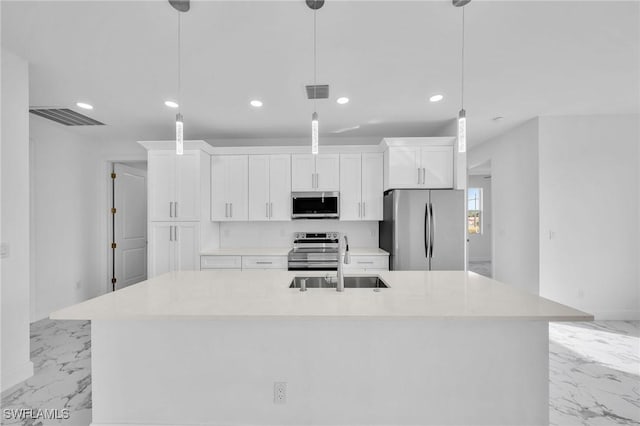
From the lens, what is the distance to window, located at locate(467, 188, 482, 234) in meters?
8.50

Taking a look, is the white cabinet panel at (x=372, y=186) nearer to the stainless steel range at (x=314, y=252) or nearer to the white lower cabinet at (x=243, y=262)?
the stainless steel range at (x=314, y=252)

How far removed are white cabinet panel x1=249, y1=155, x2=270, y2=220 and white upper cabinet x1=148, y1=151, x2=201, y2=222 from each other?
2.40 ft

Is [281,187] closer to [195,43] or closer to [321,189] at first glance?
[321,189]

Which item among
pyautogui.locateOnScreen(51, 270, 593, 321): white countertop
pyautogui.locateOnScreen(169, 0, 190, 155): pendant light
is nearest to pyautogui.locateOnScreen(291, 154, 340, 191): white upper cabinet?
pyautogui.locateOnScreen(169, 0, 190, 155): pendant light

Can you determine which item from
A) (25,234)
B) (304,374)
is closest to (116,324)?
(304,374)

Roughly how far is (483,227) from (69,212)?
960cm

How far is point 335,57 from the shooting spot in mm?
2260

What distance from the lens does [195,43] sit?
207 cm

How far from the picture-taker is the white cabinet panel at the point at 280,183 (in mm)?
4090

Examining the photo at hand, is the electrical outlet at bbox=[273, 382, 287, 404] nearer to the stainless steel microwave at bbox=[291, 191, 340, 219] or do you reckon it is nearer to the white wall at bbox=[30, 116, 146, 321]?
the stainless steel microwave at bbox=[291, 191, 340, 219]

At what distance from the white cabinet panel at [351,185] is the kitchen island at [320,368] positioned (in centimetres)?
246

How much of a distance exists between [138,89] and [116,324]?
2286 millimetres

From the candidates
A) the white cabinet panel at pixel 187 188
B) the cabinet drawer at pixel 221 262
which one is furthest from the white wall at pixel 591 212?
the white cabinet panel at pixel 187 188

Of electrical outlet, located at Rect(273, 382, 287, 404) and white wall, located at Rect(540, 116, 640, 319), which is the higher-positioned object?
white wall, located at Rect(540, 116, 640, 319)
